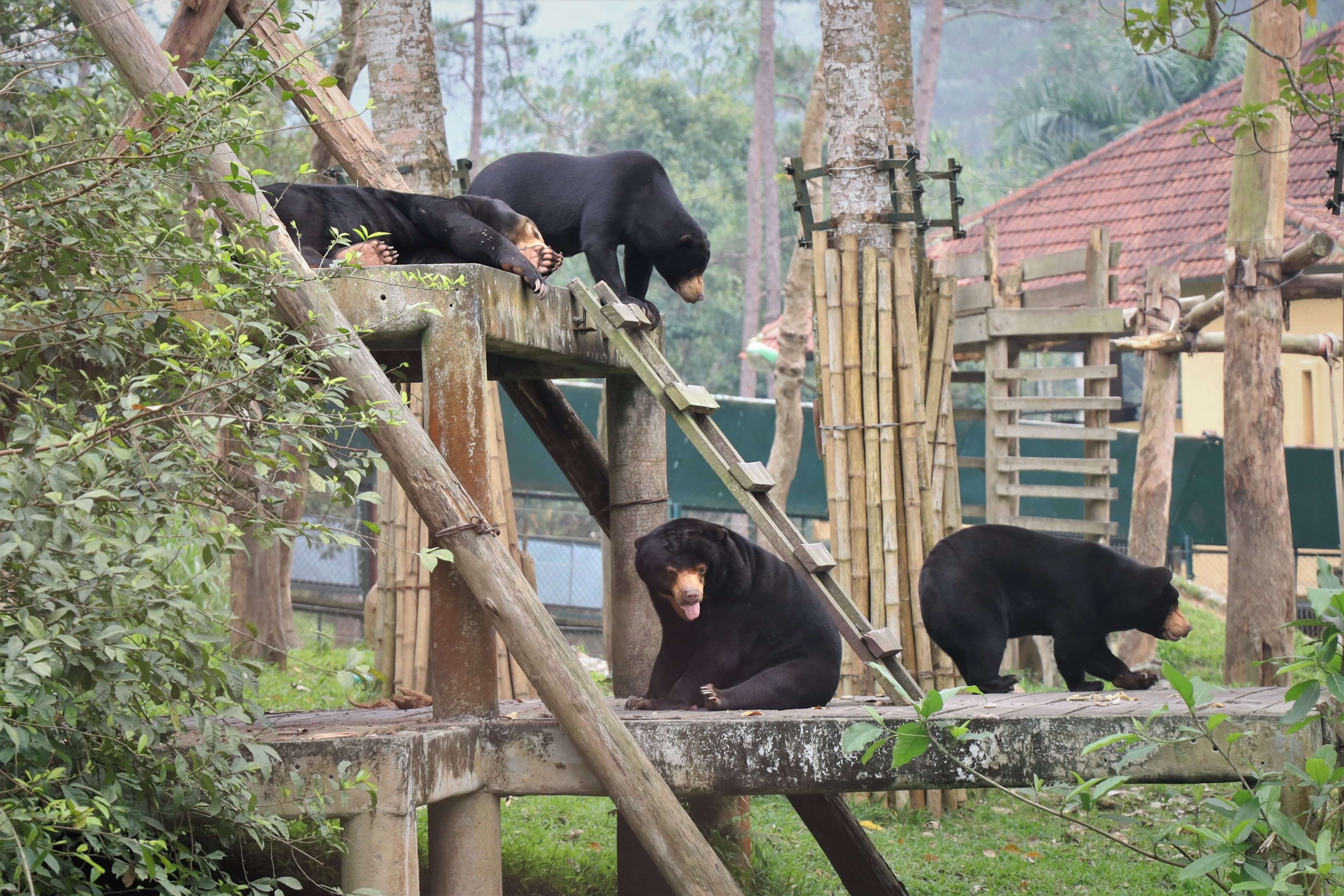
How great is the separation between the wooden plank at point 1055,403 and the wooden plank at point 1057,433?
0.41 ft

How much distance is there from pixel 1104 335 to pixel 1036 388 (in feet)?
69.2

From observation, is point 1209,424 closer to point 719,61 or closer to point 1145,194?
point 1145,194

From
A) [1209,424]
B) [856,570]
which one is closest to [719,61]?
[1209,424]

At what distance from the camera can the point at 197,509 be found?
3.11m

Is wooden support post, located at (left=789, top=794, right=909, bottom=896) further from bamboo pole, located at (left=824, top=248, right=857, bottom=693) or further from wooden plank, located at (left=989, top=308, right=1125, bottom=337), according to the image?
wooden plank, located at (left=989, top=308, right=1125, bottom=337)

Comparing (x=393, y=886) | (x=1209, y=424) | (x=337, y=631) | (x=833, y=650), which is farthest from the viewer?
(x=1209, y=424)

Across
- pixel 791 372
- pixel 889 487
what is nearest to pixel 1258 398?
pixel 889 487

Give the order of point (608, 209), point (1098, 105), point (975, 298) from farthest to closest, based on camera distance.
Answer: point (1098, 105) < point (975, 298) < point (608, 209)

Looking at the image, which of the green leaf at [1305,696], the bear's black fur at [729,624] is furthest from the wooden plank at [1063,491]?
the green leaf at [1305,696]

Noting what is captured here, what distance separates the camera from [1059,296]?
10109 mm

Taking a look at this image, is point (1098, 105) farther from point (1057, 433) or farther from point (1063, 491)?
point (1063, 491)

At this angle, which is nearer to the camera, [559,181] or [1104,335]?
[559,181]

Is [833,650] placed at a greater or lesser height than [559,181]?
lesser

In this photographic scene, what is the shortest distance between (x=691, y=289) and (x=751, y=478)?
3.95ft
